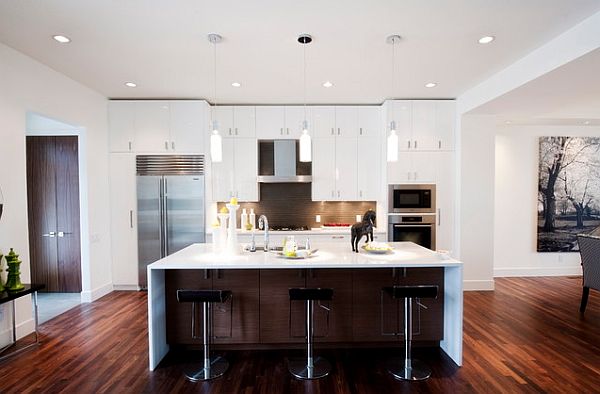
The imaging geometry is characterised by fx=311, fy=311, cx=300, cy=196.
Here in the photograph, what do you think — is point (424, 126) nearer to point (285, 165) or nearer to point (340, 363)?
point (285, 165)

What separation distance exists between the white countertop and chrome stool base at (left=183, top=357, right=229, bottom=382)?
0.88 m

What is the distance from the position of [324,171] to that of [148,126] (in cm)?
277

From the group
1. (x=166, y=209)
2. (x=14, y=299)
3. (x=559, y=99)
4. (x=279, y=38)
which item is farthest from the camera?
(x=166, y=209)

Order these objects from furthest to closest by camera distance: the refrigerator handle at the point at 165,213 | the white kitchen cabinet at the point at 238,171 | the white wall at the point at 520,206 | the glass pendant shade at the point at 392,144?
the white wall at the point at 520,206, the white kitchen cabinet at the point at 238,171, the refrigerator handle at the point at 165,213, the glass pendant shade at the point at 392,144

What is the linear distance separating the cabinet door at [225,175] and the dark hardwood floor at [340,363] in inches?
77.6

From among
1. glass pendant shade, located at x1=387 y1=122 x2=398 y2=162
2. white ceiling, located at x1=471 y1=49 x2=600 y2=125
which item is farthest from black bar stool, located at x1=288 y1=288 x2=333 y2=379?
white ceiling, located at x1=471 y1=49 x2=600 y2=125

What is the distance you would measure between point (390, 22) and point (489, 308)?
3646mm

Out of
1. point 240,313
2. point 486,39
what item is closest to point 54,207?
point 240,313

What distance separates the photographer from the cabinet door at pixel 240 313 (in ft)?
9.48

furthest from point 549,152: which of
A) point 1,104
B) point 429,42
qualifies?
point 1,104

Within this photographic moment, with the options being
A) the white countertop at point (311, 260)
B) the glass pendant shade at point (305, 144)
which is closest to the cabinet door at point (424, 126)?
the white countertop at point (311, 260)

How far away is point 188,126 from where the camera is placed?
15.5ft

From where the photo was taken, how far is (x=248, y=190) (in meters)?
4.89

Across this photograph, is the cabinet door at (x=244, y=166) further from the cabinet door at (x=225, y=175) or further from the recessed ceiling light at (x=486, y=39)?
the recessed ceiling light at (x=486, y=39)
